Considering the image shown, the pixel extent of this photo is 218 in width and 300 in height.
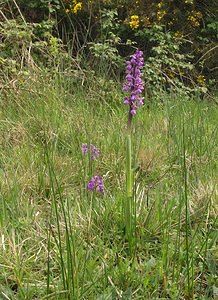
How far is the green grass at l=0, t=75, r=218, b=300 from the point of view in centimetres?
136

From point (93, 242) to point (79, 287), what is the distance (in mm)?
321

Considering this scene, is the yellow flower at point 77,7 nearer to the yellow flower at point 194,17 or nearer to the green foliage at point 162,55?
the green foliage at point 162,55

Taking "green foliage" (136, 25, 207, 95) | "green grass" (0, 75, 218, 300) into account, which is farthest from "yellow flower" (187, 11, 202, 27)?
"green grass" (0, 75, 218, 300)

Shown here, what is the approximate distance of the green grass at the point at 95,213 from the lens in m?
1.36

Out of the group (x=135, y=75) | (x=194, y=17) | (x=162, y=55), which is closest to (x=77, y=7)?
(x=162, y=55)

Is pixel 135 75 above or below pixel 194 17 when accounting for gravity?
above

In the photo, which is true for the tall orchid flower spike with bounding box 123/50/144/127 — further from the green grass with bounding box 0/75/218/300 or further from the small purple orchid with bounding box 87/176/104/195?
the small purple orchid with bounding box 87/176/104/195

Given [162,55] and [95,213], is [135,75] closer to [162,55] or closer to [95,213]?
[95,213]

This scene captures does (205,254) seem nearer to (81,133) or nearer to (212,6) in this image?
(81,133)

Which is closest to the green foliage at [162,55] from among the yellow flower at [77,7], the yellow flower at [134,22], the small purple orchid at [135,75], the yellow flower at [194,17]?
the yellow flower at [134,22]

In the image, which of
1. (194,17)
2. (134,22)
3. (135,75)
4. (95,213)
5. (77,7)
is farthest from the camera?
(194,17)

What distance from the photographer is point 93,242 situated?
162 cm

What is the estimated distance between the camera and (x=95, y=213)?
1689mm

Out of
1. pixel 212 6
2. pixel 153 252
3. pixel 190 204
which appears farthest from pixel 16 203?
pixel 212 6
